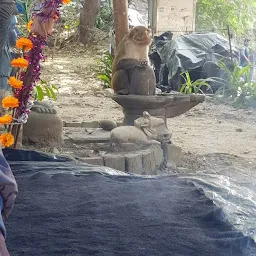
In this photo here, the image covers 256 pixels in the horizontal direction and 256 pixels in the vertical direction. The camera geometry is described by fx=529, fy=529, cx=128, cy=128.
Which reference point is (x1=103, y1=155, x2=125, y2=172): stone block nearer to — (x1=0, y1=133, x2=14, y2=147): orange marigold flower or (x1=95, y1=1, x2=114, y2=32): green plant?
(x1=0, y1=133, x2=14, y2=147): orange marigold flower

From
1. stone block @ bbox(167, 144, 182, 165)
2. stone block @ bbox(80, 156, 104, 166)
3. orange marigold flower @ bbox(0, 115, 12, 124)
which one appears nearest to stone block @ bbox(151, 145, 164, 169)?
stone block @ bbox(167, 144, 182, 165)

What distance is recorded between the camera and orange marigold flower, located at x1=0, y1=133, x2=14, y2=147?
3.41m

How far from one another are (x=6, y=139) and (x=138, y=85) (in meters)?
→ 1.62

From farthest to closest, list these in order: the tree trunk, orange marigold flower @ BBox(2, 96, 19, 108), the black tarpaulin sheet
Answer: the tree trunk
orange marigold flower @ BBox(2, 96, 19, 108)
the black tarpaulin sheet

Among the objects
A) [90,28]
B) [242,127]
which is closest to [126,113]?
[242,127]

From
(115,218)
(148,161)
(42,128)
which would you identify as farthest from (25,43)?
(148,161)

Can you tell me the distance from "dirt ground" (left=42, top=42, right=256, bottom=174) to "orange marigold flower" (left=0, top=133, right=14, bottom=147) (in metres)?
1.92

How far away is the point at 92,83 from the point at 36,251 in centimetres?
798

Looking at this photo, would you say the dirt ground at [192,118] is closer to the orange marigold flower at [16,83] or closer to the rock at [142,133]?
the rock at [142,133]

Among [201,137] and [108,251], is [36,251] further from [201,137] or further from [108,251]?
[201,137]

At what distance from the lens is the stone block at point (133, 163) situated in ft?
13.8

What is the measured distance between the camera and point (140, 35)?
4680mm

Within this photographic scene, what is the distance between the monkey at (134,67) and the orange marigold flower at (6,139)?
155 cm

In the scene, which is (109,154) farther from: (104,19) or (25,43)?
(104,19)
